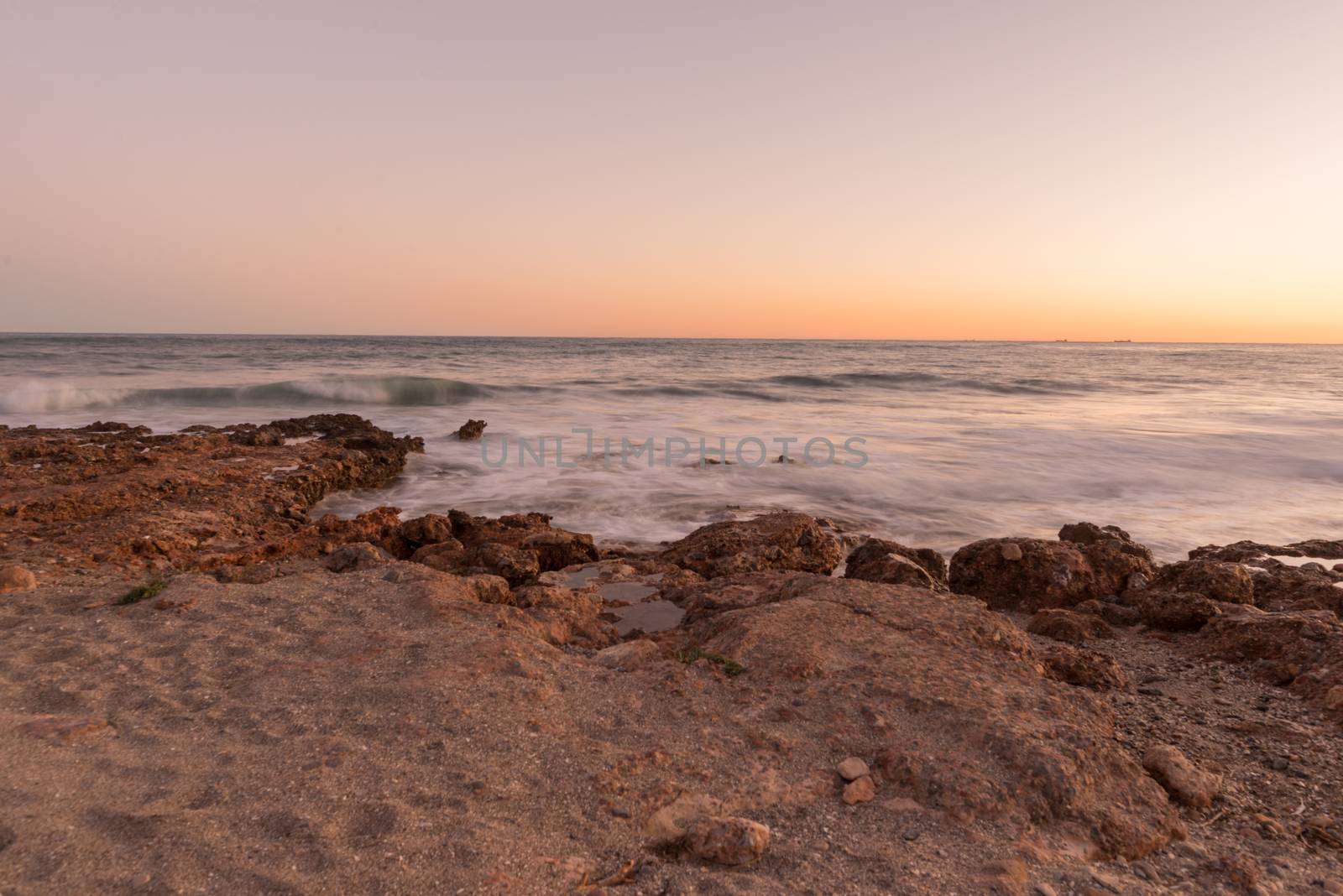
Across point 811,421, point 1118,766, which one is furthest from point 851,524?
point 811,421

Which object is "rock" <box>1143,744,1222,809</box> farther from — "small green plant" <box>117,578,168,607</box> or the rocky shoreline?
"small green plant" <box>117,578,168,607</box>

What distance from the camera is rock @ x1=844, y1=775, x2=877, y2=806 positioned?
8.46 feet

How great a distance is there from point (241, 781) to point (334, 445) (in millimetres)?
8527

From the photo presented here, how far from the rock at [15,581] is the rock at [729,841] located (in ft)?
14.6

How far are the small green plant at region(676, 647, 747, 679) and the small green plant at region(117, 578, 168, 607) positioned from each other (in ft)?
10.3

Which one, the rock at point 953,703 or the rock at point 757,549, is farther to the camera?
the rock at point 757,549

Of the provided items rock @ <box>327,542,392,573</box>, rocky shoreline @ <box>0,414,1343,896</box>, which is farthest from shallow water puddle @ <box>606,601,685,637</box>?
rock @ <box>327,542,392,573</box>

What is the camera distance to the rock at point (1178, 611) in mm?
4570

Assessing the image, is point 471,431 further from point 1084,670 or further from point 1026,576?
point 1084,670

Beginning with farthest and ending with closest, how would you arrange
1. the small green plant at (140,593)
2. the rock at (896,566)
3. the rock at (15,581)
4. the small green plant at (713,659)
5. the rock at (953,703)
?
the rock at (896,566)
the rock at (15,581)
the small green plant at (140,593)
the small green plant at (713,659)
the rock at (953,703)

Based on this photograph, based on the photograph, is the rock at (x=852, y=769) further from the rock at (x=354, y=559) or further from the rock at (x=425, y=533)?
the rock at (x=425, y=533)

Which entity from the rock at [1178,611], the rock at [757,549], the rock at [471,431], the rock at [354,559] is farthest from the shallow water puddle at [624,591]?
the rock at [471,431]

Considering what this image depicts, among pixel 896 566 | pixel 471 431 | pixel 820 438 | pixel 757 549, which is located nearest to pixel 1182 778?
pixel 896 566

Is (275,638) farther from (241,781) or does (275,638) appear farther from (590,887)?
(590,887)
